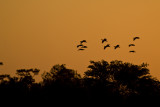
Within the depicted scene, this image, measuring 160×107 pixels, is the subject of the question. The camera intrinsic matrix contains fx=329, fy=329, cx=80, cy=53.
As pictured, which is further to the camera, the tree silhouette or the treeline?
the tree silhouette

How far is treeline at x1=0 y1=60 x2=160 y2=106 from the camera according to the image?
4341cm

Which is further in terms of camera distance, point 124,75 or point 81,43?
point 124,75

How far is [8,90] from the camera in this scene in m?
44.8

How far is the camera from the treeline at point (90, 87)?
43406mm

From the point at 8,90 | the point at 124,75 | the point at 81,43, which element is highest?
the point at 124,75

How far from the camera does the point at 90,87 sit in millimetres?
57281

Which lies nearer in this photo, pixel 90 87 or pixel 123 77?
pixel 90 87

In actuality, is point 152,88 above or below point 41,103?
above

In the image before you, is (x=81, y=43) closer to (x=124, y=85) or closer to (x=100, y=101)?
(x=100, y=101)

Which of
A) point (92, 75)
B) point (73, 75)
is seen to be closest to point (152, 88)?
point (92, 75)

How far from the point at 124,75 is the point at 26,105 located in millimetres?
33001

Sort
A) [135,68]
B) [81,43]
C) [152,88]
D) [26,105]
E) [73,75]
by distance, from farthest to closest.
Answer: [73,75], [135,68], [152,88], [26,105], [81,43]

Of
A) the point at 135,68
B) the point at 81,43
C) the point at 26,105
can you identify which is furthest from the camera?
the point at 135,68

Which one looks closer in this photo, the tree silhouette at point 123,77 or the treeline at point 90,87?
the treeline at point 90,87
